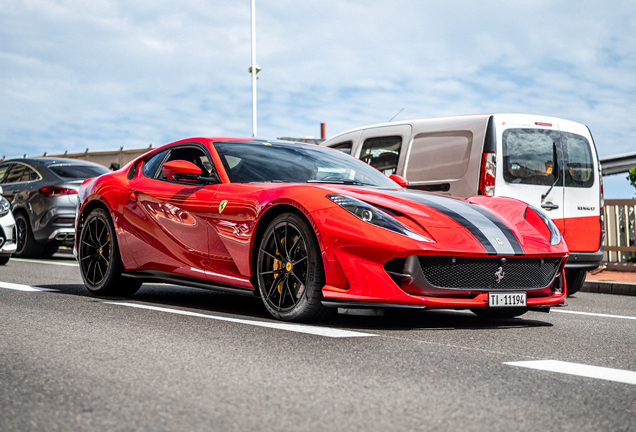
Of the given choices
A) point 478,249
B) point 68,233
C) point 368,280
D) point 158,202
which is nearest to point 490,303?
point 478,249

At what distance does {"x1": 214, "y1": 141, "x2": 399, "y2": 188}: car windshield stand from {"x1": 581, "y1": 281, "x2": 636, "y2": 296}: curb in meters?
4.92

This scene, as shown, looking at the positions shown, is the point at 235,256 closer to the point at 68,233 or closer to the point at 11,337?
the point at 11,337

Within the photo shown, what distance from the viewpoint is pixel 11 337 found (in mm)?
4633

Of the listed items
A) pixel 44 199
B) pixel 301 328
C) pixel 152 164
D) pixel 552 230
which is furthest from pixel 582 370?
pixel 44 199

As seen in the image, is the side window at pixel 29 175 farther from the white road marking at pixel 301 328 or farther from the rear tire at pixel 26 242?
the white road marking at pixel 301 328

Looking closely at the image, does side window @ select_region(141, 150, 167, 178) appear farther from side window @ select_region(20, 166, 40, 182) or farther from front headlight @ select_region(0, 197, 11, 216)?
side window @ select_region(20, 166, 40, 182)

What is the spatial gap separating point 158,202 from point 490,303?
9.50ft

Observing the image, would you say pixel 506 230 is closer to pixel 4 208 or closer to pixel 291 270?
pixel 291 270

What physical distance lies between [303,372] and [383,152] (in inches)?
262

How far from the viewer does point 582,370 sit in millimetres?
3939

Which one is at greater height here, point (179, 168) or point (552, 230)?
A: point (179, 168)

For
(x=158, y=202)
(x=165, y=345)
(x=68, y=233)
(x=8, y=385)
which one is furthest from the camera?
(x=68, y=233)

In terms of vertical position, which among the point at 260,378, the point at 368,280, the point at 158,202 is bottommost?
the point at 260,378

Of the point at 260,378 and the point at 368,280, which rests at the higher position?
the point at 368,280
